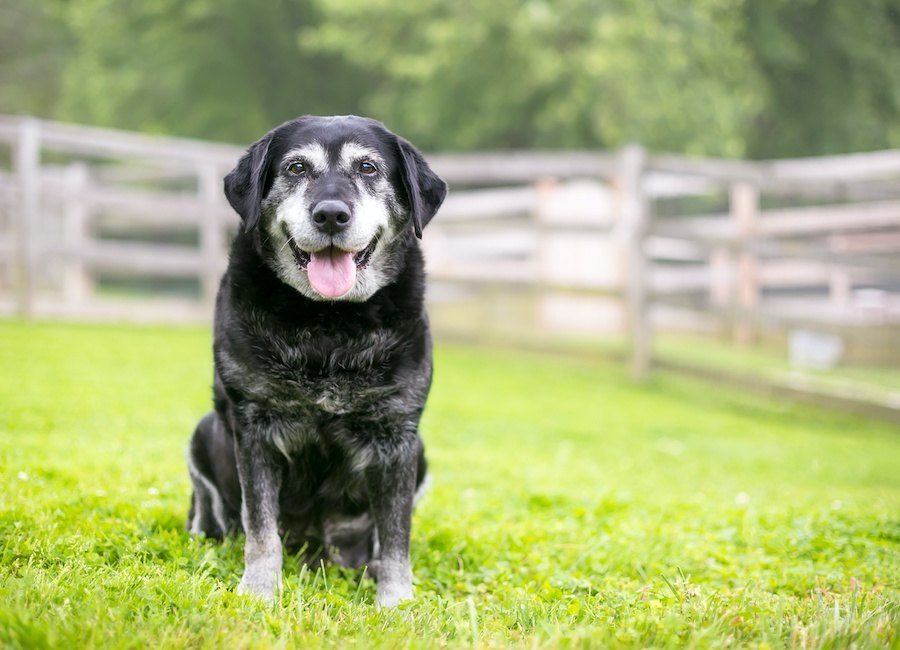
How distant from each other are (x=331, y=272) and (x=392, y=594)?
1.10 m

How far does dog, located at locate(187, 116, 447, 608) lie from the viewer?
10.1ft

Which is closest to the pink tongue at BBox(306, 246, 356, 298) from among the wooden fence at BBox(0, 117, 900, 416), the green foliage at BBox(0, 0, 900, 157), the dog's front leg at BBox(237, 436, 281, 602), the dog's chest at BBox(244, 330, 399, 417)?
the dog's chest at BBox(244, 330, 399, 417)

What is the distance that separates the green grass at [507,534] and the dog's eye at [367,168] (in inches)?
55.9

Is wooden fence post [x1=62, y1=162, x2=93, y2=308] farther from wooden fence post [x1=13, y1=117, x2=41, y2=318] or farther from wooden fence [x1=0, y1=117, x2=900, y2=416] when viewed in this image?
wooden fence post [x1=13, y1=117, x2=41, y2=318]

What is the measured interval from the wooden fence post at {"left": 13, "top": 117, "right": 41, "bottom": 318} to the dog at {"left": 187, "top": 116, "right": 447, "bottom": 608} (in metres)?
8.68

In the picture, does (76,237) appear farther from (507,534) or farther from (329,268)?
(329,268)

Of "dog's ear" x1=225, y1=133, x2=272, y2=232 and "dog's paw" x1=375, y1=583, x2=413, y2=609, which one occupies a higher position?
"dog's ear" x1=225, y1=133, x2=272, y2=232

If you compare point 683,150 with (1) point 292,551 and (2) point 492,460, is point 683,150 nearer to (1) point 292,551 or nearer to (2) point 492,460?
(2) point 492,460

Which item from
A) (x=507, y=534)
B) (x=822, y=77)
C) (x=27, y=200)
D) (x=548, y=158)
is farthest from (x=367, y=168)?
(x=822, y=77)

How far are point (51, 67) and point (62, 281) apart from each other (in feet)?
49.1

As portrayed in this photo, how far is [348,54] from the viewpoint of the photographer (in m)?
19.3

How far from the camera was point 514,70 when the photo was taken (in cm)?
1769

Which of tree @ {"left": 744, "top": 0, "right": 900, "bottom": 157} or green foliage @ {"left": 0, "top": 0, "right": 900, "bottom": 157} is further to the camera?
tree @ {"left": 744, "top": 0, "right": 900, "bottom": 157}

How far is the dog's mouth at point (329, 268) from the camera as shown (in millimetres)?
3115
